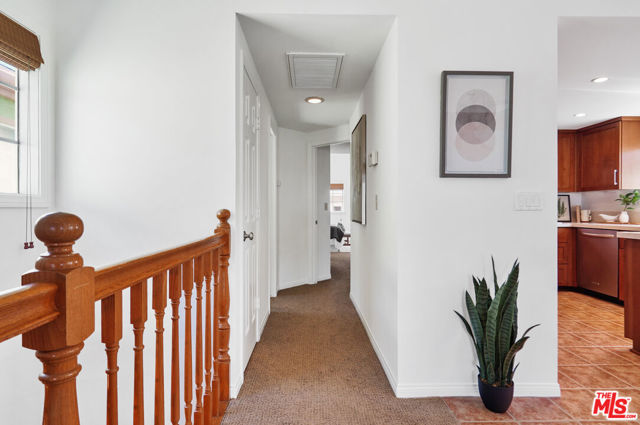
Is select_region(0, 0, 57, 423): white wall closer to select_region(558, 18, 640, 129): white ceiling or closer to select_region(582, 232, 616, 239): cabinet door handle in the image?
select_region(558, 18, 640, 129): white ceiling

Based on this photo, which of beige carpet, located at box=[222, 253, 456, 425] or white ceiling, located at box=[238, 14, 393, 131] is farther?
white ceiling, located at box=[238, 14, 393, 131]

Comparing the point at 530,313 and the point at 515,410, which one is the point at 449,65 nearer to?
the point at 530,313

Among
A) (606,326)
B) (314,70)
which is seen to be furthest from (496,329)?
(606,326)

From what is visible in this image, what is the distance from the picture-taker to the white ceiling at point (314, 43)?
2029 mm

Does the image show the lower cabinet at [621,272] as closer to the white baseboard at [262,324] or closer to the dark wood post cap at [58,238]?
the white baseboard at [262,324]

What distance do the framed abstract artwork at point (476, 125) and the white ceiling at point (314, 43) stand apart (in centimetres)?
61

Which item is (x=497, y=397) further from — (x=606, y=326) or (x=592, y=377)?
(x=606, y=326)

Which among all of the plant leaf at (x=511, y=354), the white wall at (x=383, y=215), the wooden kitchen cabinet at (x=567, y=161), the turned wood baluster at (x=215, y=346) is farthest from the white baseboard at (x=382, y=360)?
the wooden kitchen cabinet at (x=567, y=161)

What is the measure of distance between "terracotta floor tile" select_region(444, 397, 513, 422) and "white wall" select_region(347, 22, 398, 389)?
337 millimetres

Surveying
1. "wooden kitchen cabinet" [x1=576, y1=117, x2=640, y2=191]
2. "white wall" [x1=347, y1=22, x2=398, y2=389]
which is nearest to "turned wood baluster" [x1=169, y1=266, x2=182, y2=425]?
Result: "white wall" [x1=347, y1=22, x2=398, y2=389]

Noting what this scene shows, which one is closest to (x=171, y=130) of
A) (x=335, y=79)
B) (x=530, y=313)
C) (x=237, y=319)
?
(x=237, y=319)

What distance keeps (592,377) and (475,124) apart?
5.86 ft

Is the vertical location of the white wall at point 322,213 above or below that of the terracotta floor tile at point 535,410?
above

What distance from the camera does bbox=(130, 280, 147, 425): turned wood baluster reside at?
36.0 inches
